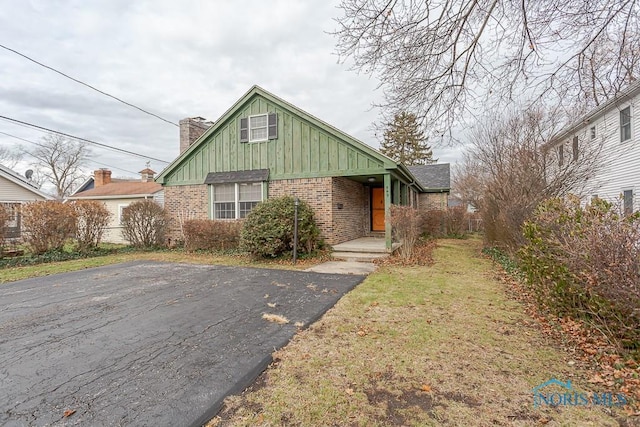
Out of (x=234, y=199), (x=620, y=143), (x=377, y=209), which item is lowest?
(x=377, y=209)

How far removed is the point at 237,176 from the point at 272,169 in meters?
1.46

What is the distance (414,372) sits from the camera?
268 cm

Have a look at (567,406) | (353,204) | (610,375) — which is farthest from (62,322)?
(353,204)

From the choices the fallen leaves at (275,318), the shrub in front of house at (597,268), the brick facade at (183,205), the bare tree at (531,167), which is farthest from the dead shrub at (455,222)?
the fallen leaves at (275,318)

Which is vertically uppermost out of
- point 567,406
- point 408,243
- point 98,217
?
point 98,217

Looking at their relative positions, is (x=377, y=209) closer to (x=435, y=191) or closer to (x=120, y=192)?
(x=435, y=191)

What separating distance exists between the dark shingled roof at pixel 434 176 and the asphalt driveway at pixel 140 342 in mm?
14996

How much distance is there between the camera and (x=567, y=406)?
219cm

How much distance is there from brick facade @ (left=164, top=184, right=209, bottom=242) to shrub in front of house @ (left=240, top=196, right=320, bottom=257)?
13.3ft

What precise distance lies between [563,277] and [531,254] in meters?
1.08

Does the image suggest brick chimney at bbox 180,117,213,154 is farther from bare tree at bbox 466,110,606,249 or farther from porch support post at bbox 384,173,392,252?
bare tree at bbox 466,110,606,249

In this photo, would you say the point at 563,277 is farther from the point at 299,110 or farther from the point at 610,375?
the point at 299,110

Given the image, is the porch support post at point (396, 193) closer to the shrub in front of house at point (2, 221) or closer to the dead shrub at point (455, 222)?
the dead shrub at point (455, 222)

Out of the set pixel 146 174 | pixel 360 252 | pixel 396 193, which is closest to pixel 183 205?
pixel 360 252
